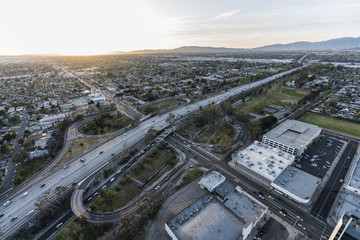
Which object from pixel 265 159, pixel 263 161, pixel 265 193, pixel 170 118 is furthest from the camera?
pixel 170 118

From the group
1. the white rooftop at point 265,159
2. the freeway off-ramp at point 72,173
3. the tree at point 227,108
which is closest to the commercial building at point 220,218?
the white rooftop at point 265,159

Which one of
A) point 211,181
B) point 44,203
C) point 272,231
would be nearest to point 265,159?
point 211,181

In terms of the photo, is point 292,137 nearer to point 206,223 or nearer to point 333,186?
point 333,186

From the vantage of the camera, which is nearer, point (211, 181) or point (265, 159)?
point (211, 181)

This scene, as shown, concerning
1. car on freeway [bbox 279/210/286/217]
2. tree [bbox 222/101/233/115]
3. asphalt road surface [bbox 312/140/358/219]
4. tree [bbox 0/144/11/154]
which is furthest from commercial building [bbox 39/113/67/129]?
asphalt road surface [bbox 312/140/358/219]

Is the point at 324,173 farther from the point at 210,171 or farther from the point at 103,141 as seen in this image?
the point at 103,141

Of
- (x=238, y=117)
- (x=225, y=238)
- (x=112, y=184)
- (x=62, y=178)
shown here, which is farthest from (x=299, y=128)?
(x=62, y=178)

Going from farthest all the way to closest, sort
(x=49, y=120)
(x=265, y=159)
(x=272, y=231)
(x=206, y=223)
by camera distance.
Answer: (x=49, y=120) < (x=265, y=159) < (x=272, y=231) < (x=206, y=223)
